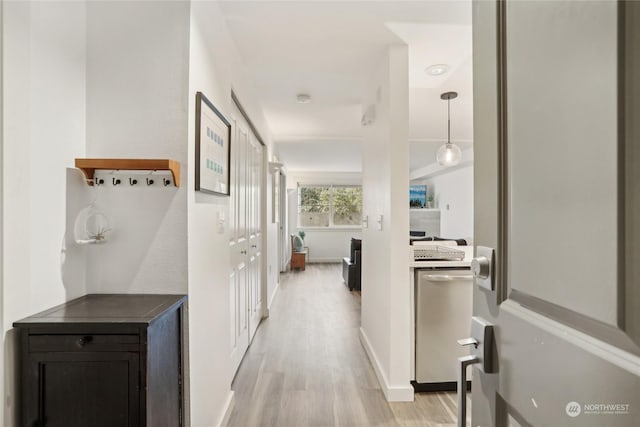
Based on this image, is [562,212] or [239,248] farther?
[239,248]

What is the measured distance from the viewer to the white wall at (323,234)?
919 cm

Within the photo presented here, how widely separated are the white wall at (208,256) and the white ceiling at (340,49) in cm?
33

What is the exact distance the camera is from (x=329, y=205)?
30.8 ft

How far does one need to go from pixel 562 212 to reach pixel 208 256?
1580 mm

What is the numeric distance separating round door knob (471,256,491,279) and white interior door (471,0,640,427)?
0.03 meters

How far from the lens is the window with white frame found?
9.35m

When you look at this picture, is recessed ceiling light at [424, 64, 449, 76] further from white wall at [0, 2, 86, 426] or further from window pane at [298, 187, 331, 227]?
window pane at [298, 187, 331, 227]

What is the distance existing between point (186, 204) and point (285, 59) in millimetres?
1666

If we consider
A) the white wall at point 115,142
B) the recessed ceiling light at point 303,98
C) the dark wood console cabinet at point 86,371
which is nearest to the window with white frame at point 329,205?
the recessed ceiling light at point 303,98

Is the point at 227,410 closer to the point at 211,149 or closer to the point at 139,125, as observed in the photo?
the point at 211,149

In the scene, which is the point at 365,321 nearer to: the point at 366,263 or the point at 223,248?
the point at 366,263

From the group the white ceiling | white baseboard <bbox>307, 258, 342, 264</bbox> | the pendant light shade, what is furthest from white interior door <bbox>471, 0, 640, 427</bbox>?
white baseboard <bbox>307, 258, 342, 264</bbox>

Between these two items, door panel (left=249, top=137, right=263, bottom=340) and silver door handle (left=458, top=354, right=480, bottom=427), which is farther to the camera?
Result: door panel (left=249, top=137, right=263, bottom=340)

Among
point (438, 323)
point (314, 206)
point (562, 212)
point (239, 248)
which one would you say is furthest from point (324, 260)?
point (562, 212)
